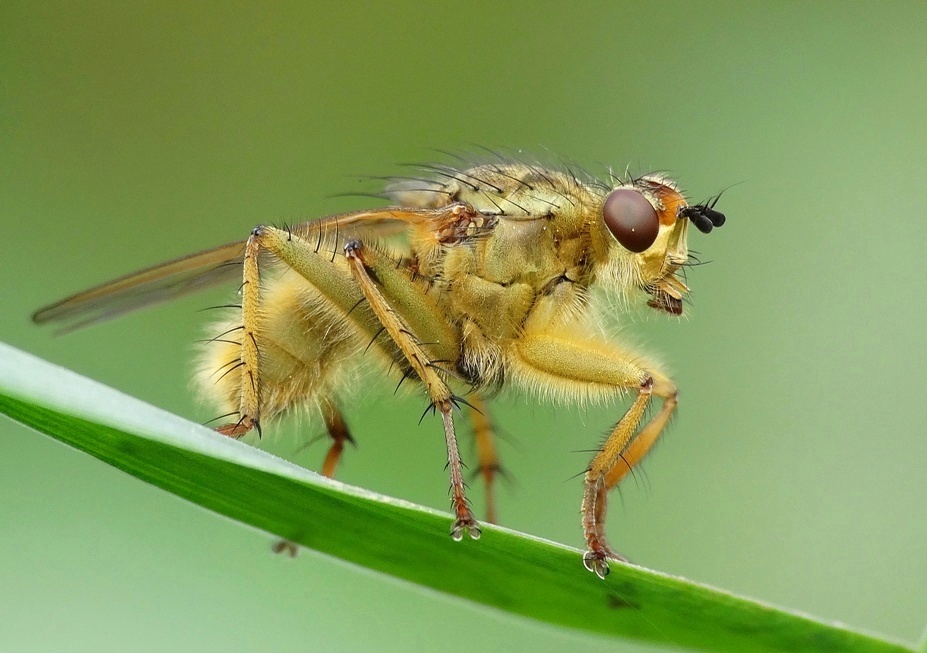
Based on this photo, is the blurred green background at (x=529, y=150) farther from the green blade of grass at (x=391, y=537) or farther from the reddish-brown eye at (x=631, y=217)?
the reddish-brown eye at (x=631, y=217)

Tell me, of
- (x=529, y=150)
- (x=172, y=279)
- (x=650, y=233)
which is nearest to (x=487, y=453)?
(x=650, y=233)

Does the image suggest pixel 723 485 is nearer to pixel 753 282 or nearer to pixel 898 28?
pixel 753 282

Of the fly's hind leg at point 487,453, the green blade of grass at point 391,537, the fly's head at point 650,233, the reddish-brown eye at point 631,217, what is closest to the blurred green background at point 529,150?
the fly's hind leg at point 487,453

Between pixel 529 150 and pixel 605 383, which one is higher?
pixel 529 150


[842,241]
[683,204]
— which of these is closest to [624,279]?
[683,204]

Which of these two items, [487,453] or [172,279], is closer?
[172,279]

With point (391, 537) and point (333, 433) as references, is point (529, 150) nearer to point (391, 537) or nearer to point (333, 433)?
point (333, 433)
